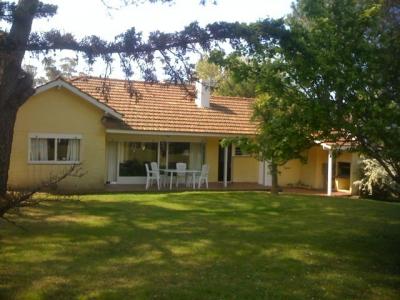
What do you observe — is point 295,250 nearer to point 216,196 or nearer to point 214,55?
point 214,55

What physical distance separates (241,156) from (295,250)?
17436mm

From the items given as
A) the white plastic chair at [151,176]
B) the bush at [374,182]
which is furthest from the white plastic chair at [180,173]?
the bush at [374,182]

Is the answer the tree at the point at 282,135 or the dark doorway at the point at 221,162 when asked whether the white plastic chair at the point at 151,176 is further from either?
the tree at the point at 282,135

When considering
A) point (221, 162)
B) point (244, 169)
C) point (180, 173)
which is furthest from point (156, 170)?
point (244, 169)

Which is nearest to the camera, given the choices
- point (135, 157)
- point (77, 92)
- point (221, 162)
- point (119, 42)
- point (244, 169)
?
point (119, 42)

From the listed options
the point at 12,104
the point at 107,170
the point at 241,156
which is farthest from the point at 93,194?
the point at 241,156

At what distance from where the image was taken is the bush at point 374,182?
2325cm

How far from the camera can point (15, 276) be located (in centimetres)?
817

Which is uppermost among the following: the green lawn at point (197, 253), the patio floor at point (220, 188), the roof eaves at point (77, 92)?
the roof eaves at point (77, 92)

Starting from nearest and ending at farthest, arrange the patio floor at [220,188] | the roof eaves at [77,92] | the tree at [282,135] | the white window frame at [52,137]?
the tree at [282,135]
the roof eaves at [77,92]
the white window frame at [52,137]
the patio floor at [220,188]

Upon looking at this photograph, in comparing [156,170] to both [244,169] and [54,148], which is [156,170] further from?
[244,169]

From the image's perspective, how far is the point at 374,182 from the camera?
77.7ft

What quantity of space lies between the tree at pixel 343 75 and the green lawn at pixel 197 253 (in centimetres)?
221

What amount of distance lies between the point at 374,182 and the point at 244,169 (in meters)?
6.91
